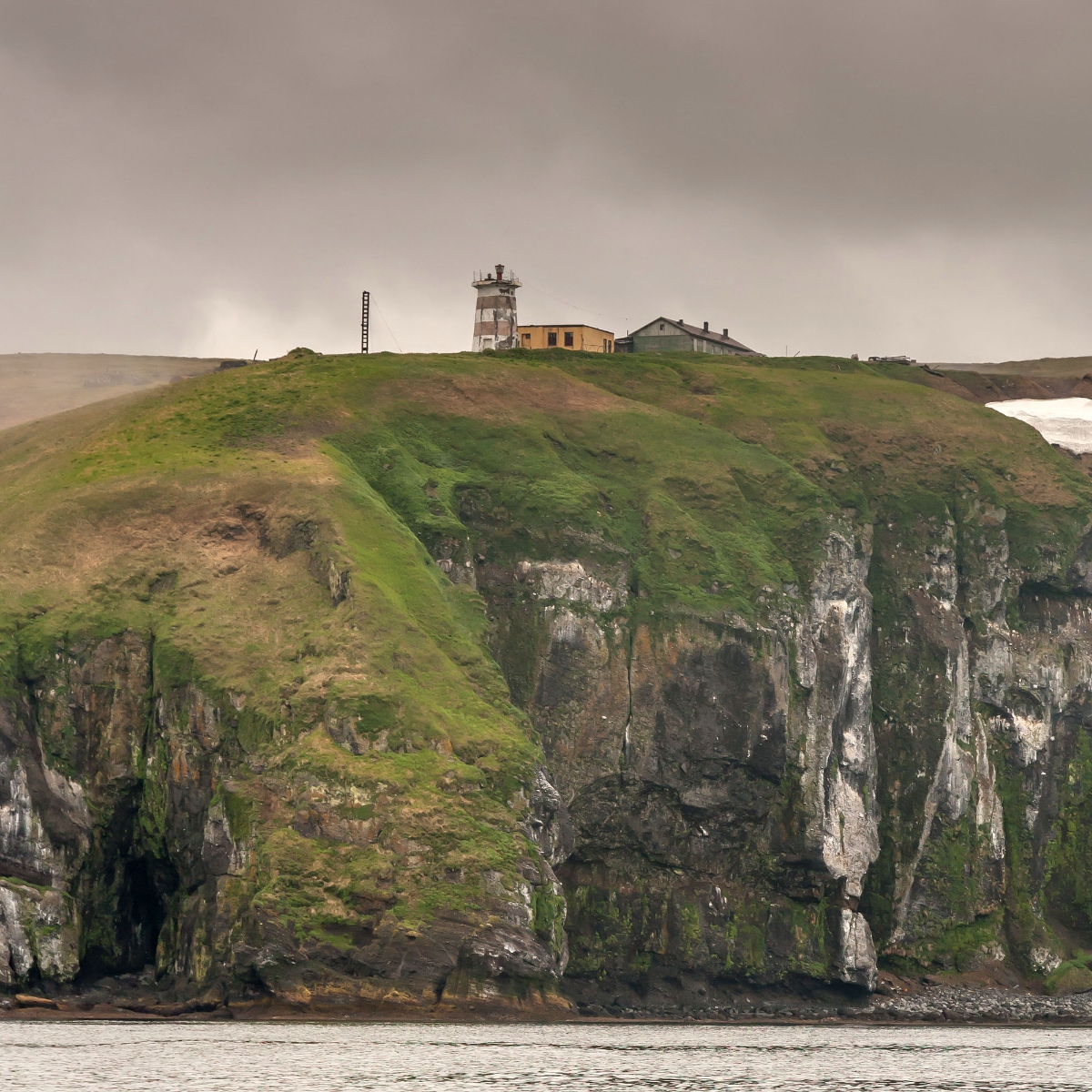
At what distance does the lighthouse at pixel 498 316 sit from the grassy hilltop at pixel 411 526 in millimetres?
9788

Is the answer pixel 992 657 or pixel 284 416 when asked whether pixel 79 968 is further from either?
pixel 992 657

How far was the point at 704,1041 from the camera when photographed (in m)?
99.6

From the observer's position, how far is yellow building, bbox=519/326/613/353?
18488 cm

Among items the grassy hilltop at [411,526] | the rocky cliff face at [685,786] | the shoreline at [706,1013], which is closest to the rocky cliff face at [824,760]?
the rocky cliff face at [685,786]

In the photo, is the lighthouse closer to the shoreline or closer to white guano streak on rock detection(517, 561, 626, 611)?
white guano streak on rock detection(517, 561, 626, 611)

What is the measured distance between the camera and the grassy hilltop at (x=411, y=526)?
110 m

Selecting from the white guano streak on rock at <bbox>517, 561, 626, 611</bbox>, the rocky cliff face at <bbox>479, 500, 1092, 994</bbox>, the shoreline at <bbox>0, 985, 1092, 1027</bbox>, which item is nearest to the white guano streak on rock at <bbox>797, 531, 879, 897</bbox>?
the rocky cliff face at <bbox>479, 500, 1092, 994</bbox>

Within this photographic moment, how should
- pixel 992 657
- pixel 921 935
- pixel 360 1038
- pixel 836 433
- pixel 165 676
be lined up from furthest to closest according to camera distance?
pixel 836 433
pixel 992 657
pixel 921 935
pixel 165 676
pixel 360 1038

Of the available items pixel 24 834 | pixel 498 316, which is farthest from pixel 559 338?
pixel 24 834

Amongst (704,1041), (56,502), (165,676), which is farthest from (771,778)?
(56,502)

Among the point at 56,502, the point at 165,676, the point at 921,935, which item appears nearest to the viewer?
the point at 165,676

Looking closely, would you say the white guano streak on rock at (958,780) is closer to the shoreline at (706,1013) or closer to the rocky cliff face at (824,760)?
the rocky cliff face at (824,760)

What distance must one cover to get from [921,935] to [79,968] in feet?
212

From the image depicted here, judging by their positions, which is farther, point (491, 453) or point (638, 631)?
point (491, 453)
